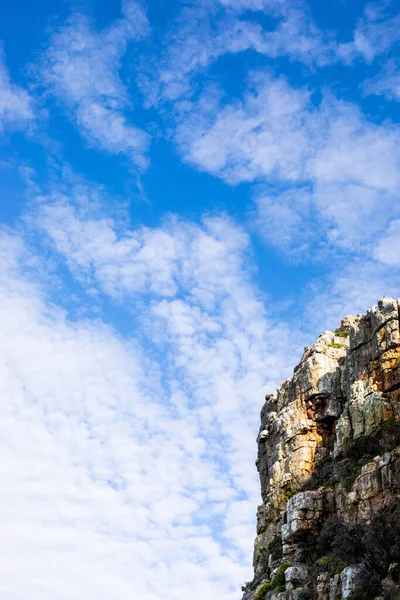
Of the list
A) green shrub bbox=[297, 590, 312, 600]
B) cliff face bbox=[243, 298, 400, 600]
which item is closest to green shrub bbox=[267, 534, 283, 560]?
cliff face bbox=[243, 298, 400, 600]

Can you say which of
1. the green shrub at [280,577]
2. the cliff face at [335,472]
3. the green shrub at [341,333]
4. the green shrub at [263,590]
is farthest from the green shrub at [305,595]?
the green shrub at [341,333]

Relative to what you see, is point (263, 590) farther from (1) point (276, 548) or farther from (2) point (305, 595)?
(2) point (305, 595)

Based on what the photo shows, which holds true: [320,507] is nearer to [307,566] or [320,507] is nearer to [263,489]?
[307,566]

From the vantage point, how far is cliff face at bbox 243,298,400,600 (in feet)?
108

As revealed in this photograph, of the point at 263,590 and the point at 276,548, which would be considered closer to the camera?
the point at 263,590

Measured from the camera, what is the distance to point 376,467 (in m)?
37.3

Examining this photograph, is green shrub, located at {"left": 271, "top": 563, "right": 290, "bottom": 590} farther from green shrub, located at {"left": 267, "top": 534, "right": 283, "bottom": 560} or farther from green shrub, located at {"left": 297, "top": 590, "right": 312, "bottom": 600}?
green shrub, located at {"left": 297, "top": 590, "right": 312, "bottom": 600}

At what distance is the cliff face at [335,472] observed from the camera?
32.9 metres

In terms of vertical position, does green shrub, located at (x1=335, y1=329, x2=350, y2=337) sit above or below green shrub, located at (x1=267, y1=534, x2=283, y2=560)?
above

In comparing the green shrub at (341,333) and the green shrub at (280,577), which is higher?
the green shrub at (341,333)

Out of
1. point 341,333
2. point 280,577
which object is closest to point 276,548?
point 280,577

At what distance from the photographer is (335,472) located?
43.6 meters

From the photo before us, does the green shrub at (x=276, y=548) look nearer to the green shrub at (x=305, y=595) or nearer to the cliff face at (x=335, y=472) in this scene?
the cliff face at (x=335, y=472)

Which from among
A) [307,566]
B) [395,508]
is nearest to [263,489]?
[307,566]
